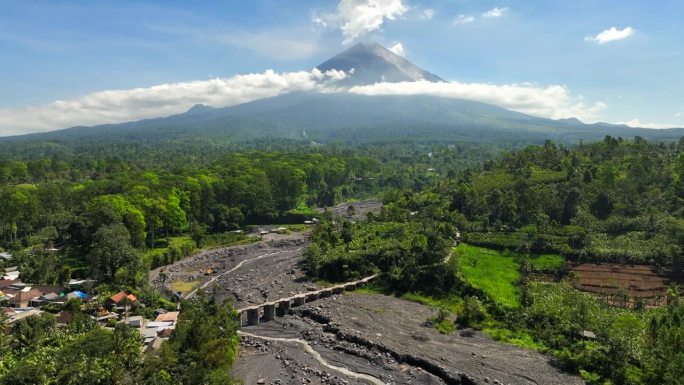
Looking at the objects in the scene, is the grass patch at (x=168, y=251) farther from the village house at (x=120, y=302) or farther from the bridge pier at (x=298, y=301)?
the bridge pier at (x=298, y=301)

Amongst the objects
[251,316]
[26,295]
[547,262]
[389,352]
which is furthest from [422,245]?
[26,295]

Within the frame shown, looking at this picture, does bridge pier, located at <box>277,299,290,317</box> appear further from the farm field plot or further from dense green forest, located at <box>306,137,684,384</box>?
the farm field plot

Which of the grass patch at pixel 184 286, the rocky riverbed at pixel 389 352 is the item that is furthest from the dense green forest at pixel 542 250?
the grass patch at pixel 184 286

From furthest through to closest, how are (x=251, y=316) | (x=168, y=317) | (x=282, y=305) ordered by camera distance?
1. (x=282, y=305)
2. (x=251, y=316)
3. (x=168, y=317)

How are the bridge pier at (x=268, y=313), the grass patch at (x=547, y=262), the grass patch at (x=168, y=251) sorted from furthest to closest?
the grass patch at (x=168, y=251)
the grass patch at (x=547, y=262)
the bridge pier at (x=268, y=313)

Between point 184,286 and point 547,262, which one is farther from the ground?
point 547,262

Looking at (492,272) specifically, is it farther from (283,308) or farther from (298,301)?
(283,308)
